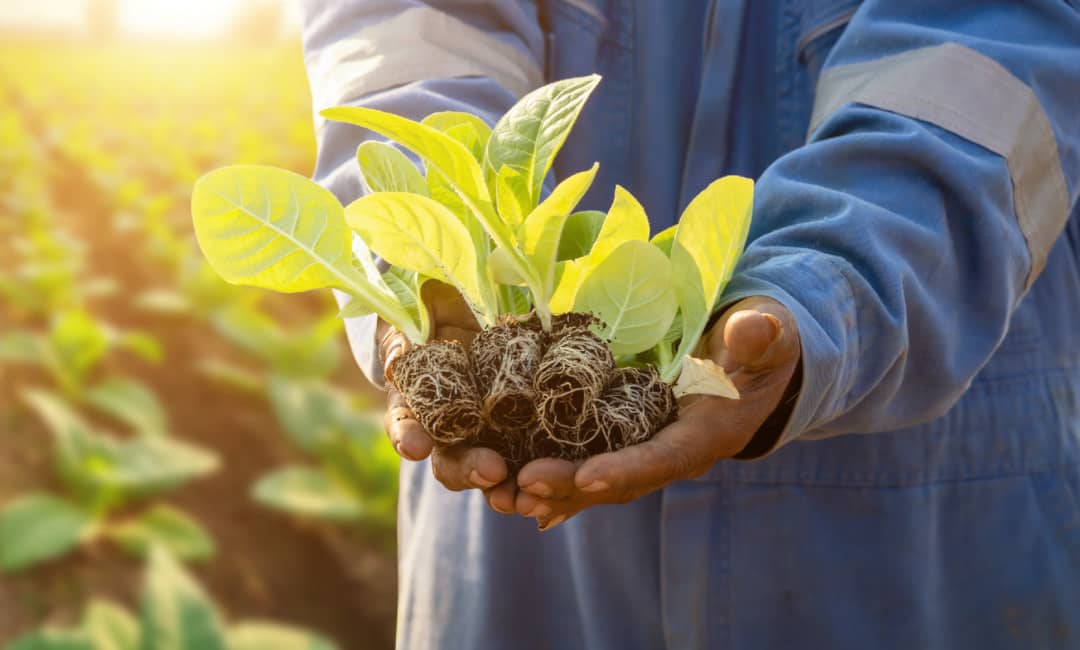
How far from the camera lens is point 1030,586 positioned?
0.99 metres

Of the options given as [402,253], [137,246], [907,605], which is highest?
[137,246]

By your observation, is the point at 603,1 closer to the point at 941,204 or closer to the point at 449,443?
the point at 941,204

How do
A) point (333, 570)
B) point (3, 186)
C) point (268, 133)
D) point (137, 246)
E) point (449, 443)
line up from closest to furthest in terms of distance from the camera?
1. point (449, 443)
2. point (333, 570)
3. point (137, 246)
4. point (3, 186)
5. point (268, 133)

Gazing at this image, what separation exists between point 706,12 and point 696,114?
0.12m

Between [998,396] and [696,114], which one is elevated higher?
[696,114]

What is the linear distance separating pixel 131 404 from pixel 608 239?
221cm

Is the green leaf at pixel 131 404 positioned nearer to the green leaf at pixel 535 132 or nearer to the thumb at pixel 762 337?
the green leaf at pixel 535 132

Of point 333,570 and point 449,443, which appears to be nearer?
point 449,443

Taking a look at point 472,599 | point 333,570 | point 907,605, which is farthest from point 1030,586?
point 333,570

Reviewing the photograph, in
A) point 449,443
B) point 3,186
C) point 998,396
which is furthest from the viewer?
point 3,186

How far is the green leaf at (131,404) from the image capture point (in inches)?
103

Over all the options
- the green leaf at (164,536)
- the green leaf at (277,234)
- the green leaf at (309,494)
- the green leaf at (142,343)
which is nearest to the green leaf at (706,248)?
the green leaf at (277,234)

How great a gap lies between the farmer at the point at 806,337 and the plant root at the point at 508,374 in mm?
39

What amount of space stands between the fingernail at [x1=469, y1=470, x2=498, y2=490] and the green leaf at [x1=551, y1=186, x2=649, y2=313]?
0.18 metres
